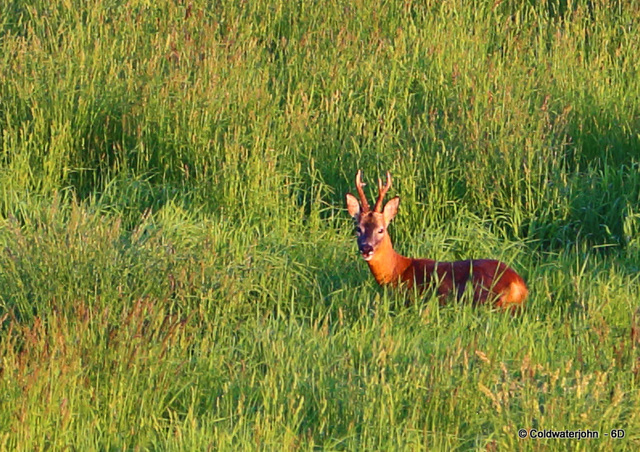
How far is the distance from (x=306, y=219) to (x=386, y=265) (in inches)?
27.0

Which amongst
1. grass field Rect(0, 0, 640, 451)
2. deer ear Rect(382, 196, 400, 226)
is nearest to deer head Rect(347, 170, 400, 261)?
deer ear Rect(382, 196, 400, 226)

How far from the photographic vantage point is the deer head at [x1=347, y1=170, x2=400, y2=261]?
580 cm

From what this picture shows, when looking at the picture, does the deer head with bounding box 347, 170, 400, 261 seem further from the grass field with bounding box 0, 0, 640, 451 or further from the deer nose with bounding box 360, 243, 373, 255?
the grass field with bounding box 0, 0, 640, 451

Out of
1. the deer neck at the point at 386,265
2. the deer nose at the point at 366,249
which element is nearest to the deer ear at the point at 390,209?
the deer neck at the point at 386,265

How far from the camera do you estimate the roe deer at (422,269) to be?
5.40 m

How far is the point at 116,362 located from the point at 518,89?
364cm

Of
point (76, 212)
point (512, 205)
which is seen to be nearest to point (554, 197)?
point (512, 205)

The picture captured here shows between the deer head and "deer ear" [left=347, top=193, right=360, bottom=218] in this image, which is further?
"deer ear" [left=347, top=193, right=360, bottom=218]

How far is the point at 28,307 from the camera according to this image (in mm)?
4844

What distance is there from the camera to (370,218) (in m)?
5.93

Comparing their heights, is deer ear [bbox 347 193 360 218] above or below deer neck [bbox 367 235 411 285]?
above

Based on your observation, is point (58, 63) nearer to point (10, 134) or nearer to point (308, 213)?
point (10, 134)

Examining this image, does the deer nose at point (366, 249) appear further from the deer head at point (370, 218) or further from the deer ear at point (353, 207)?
the deer ear at point (353, 207)

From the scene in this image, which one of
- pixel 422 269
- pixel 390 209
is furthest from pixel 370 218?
pixel 422 269
